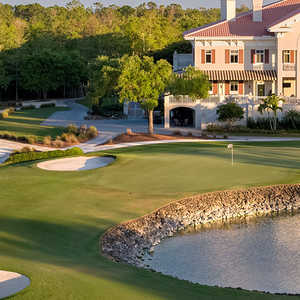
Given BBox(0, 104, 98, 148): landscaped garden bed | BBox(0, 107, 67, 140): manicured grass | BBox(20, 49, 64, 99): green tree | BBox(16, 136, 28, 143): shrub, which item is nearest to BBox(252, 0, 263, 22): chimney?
BBox(0, 104, 98, 148): landscaped garden bed

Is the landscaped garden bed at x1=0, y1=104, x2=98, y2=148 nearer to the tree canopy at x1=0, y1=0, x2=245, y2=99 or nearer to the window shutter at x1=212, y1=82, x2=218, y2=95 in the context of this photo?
the window shutter at x1=212, y1=82, x2=218, y2=95

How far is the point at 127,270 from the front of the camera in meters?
15.3

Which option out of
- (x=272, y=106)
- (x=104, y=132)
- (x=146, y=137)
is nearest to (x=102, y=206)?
(x=146, y=137)

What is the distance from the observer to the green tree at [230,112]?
49.5m

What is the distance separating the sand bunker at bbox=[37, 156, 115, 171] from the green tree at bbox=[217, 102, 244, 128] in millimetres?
17762

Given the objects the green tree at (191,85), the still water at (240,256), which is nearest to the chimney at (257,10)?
the green tree at (191,85)

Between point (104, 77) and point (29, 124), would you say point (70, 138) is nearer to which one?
point (104, 77)

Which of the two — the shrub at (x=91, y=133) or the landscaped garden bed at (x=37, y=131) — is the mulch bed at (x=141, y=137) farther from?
the landscaped garden bed at (x=37, y=131)

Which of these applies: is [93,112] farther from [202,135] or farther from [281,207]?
[281,207]

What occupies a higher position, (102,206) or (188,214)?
(102,206)

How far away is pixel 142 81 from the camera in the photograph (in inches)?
1858

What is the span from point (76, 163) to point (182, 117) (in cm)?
2406

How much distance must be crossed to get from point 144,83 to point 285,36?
17.5 metres

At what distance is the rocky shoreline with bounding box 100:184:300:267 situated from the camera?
1870 centimetres
